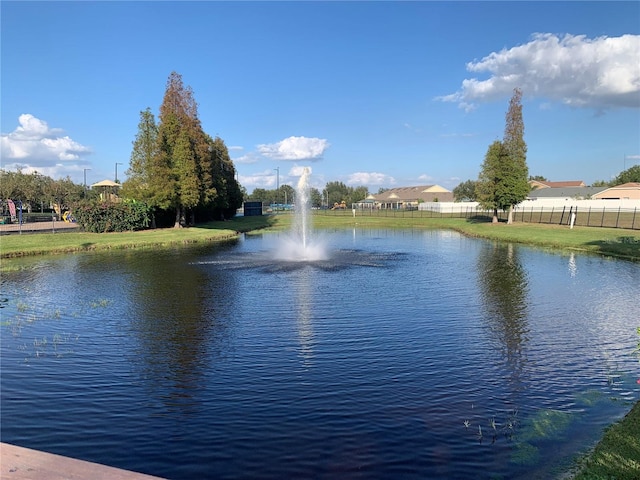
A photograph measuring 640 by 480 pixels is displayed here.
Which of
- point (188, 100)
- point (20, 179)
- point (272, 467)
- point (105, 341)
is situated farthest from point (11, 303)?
point (20, 179)

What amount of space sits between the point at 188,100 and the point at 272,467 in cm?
4682

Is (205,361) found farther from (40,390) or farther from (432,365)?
(432,365)

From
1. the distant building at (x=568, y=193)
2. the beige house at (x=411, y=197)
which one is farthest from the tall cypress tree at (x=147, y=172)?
the beige house at (x=411, y=197)

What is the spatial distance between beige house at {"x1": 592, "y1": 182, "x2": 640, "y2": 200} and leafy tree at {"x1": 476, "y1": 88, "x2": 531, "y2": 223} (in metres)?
46.1

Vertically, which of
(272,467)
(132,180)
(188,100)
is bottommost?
(272,467)

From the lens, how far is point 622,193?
88938mm

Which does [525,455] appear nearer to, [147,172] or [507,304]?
[507,304]

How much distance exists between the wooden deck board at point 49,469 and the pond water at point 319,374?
3.78ft

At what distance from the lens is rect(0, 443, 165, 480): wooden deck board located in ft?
15.0

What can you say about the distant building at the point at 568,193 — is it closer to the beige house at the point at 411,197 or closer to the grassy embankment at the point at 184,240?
the beige house at the point at 411,197

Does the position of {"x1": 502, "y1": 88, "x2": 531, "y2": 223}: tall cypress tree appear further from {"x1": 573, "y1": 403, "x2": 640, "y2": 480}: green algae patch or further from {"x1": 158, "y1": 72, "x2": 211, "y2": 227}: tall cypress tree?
{"x1": 573, "y1": 403, "x2": 640, "y2": 480}: green algae patch

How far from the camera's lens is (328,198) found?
162 m

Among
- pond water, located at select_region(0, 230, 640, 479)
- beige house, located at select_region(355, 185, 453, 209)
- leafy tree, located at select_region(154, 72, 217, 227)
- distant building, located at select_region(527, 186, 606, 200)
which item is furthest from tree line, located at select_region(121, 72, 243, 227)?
beige house, located at select_region(355, 185, 453, 209)

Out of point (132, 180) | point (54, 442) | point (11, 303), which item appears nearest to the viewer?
point (54, 442)
